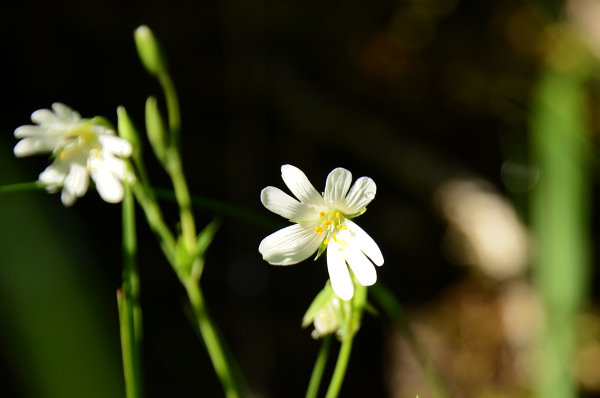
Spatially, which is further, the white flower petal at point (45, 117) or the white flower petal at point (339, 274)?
the white flower petal at point (45, 117)

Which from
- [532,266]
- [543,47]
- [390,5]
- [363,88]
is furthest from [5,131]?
[543,47]

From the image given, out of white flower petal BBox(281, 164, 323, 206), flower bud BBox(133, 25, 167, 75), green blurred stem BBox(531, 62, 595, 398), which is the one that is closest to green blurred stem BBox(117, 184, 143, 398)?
white flower petal BBox(281, 164, 323, 206)

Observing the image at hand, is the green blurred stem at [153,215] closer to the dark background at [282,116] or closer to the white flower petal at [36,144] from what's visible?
the white flower petal at [36,144]

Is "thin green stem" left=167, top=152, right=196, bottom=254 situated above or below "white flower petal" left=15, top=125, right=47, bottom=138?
below

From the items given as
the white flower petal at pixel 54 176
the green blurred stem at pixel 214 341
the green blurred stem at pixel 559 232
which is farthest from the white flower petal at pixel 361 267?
the green blurred stem at pixel 559 232

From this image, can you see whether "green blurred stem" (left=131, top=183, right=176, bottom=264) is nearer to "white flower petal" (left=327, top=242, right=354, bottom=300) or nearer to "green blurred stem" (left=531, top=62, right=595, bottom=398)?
"white flower petal" (left=327, top=242, right=354, bottom=300)

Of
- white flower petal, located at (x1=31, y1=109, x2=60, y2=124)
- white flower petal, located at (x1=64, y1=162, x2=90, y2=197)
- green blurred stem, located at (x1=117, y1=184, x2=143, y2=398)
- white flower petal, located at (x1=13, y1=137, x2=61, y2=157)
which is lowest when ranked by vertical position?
green blurred stem, located at (x1=117, y1=184, x2=143, y2=398)

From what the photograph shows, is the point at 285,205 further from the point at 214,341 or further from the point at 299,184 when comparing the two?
the point at 214,341

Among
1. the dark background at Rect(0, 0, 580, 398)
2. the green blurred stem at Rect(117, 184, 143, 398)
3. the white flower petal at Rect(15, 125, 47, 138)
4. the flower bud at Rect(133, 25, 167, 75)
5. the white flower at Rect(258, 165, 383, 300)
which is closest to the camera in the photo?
the green blurred stem at Rect(117, 184, 143, 398)

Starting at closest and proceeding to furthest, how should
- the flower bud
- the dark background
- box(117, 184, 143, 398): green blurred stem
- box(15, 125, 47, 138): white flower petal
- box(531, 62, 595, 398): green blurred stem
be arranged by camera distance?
box(117, 184, 143, 398): green blurred stem, box(15, 125, 47, 138): white flower petal, the flower bud, box(531, 62, 595, 398): green blurred stem, the dark background
